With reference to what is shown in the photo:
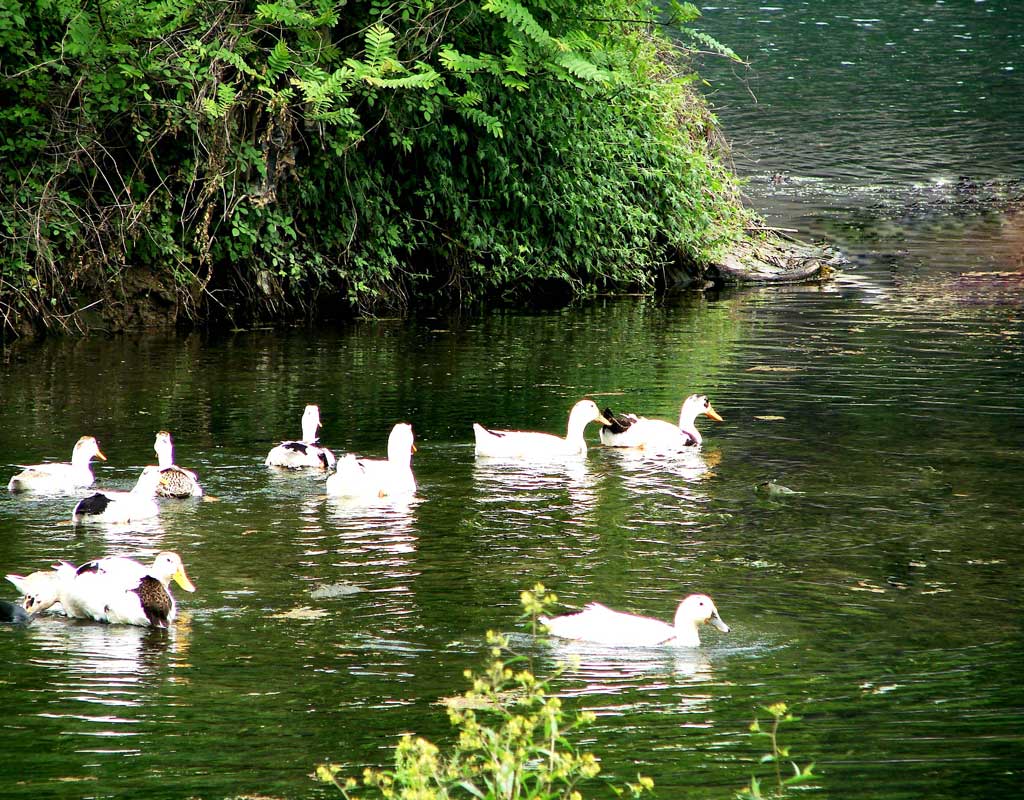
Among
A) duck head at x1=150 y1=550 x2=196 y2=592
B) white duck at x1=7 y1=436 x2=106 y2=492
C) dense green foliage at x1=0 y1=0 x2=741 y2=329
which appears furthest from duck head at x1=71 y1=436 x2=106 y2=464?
dense green foliage at x1=0 y1=0 x2=741 y2=329

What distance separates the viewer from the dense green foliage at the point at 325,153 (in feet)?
68.7

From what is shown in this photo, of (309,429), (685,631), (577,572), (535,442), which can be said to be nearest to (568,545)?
(577,572)

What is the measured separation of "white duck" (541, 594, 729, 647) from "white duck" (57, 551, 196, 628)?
239cm

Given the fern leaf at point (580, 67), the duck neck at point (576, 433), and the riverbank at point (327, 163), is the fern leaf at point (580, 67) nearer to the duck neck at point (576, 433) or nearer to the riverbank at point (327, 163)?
the riverbank at point (327, 163)

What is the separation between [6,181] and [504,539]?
1252cm

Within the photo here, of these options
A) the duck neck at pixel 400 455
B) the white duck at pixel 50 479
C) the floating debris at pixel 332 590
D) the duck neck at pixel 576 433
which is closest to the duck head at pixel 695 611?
the floating debris at pixel 332 590

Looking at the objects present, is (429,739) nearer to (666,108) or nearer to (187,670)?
(187,670)

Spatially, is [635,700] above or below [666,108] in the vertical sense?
below

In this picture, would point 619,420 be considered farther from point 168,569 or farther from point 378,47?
point 378,47

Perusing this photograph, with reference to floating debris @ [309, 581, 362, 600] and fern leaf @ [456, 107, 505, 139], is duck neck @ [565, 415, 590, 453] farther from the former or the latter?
fern leaf @ [456, 107, 505, 139]

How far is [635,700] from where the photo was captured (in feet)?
26.8

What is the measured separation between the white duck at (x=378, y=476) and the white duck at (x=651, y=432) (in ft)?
8.48

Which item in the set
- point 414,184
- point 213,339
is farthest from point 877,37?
point 213,339

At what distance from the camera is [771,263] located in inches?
1140
